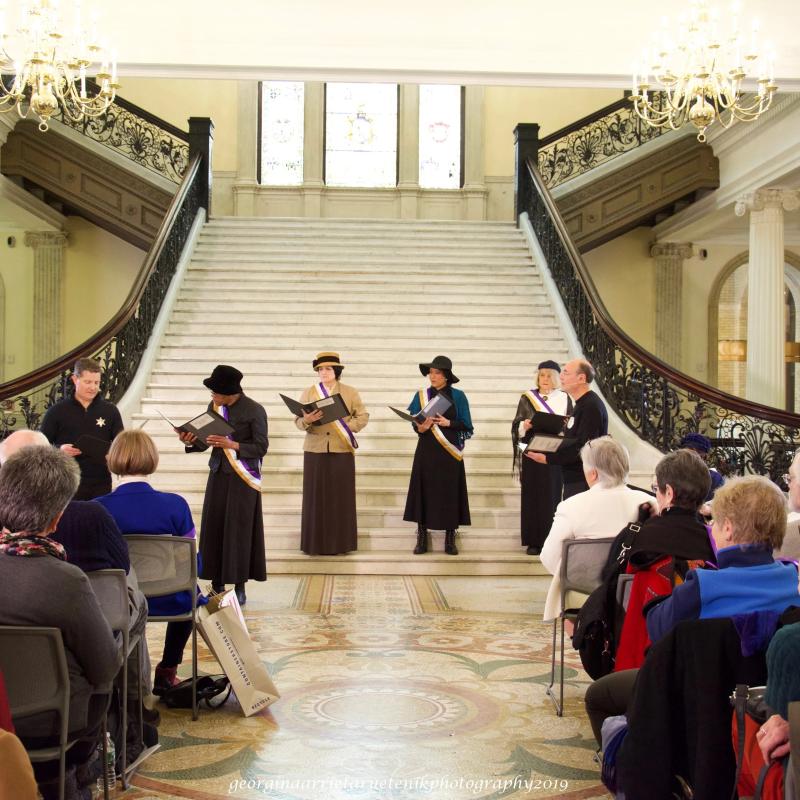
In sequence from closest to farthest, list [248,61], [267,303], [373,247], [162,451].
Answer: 1. [248,61]
2. [162,451]
3. [267,303]
4. [373,247]

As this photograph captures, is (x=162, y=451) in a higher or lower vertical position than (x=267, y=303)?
lower

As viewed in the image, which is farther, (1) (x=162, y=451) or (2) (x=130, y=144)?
(2) (x=130, y=144)

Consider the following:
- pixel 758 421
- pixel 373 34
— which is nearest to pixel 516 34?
pixel 373 34

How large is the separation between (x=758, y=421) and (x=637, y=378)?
1.09 m

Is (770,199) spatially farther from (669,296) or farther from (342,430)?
(342,430)

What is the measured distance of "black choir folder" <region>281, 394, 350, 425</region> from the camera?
23.5 ft

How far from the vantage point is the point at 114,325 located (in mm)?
9266

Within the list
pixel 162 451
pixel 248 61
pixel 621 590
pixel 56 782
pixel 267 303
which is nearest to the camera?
pixel 56 782

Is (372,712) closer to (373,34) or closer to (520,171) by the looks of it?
(373,34)

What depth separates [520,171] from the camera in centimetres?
1362

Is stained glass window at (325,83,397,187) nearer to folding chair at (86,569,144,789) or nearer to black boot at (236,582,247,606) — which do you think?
black boot at (236,582,247,606)

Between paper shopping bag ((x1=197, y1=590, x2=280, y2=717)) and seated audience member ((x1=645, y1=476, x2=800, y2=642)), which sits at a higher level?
seated audience member ((x1=645, y1=476, x2=800, y2=642))

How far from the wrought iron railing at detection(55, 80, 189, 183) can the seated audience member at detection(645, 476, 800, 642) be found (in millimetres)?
11699

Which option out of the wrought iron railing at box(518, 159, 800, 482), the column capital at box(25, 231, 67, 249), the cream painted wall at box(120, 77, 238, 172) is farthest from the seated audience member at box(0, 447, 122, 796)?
the cream painted wall at box(120, 77, 238, 172)
